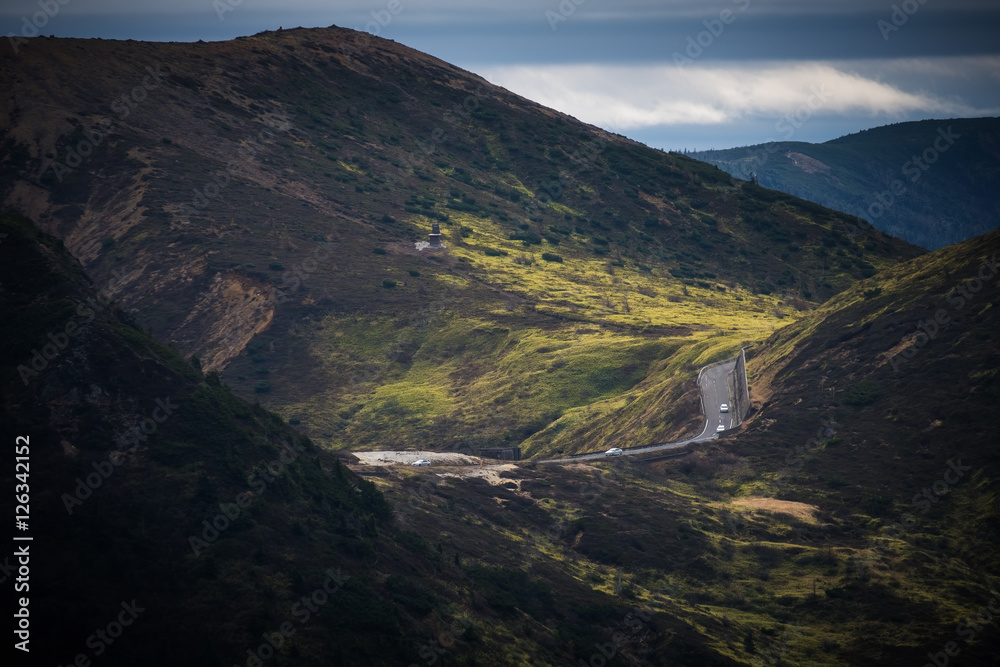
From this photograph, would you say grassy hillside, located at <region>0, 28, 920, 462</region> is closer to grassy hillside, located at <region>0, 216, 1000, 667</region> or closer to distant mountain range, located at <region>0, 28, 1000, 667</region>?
distant mountain range, located at <region>0, 28, 1000, 667</region>

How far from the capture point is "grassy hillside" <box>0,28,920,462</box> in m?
120

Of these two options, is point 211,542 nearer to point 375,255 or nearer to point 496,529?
point 496,529

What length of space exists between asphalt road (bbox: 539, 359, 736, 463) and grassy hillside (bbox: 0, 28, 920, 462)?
2.00 m

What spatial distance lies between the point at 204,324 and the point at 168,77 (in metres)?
65.1

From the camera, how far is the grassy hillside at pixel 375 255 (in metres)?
120

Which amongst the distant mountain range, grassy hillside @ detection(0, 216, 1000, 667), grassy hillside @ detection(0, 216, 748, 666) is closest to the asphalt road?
the distant mountain range

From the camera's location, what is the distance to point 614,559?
71.4m

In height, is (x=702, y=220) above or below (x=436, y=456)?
above

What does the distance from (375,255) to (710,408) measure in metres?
71.5

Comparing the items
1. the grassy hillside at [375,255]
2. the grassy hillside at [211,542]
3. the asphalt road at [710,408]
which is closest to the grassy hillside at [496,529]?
the grassy hillside at [211,542]

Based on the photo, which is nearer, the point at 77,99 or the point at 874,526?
the point at 874,526

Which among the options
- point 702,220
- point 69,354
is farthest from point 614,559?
point 702,220

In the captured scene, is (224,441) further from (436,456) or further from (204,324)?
(204,324)

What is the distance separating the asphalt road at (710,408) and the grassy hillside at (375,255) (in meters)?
2.00
